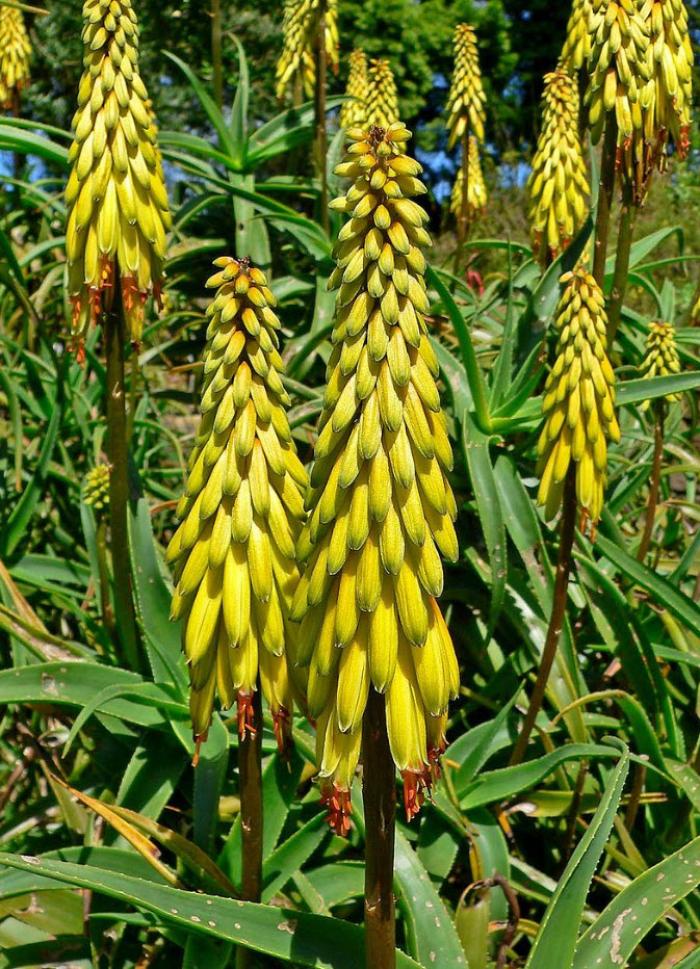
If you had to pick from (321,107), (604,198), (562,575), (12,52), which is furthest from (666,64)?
(12,52)

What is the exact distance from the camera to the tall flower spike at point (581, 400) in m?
2.47

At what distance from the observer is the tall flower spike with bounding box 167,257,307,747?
1.67 m

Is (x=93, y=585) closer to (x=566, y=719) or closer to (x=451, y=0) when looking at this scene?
(x=566, y=719)

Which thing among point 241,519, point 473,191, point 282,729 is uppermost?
point 473,191

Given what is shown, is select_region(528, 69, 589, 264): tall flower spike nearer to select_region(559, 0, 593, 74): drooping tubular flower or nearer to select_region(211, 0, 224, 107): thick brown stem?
select_region(559, 0, 593, 74): drooping tubular flower

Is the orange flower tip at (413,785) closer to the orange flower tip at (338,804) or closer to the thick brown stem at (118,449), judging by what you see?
the orange flower tip at (338,804)

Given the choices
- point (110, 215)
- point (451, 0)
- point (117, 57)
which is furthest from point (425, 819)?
point (451, 0)

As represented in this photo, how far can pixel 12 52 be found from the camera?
5.87 meters

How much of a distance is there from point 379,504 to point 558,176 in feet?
10.5

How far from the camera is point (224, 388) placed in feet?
5.50

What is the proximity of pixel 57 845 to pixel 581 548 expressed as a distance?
1.93m

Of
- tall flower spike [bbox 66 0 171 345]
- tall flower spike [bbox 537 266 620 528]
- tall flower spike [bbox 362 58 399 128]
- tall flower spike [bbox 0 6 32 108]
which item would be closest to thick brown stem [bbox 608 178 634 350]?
tall flower spike [bbox 537 266 620 528]

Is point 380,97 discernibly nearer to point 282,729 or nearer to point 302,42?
point 302,42

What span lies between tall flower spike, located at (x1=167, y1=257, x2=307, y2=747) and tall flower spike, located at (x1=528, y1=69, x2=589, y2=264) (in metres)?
2.85
